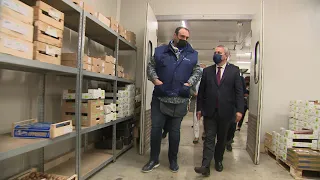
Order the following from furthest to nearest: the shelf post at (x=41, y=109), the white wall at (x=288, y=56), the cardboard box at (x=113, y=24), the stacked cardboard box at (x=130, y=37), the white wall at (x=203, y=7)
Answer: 1. the white wall at (x=203, y=7)
2. the white wall at (x=288, y=56)
3. the stacked cardboard box at (x=130, y=37)
4. the cardboard box at (x=113, y=24)
5. the shelf post at (x=41, y=109)

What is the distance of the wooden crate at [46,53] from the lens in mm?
1570

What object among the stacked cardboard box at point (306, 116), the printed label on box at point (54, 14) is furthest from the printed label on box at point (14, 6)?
the stacked cardboard box at point (306, 116)

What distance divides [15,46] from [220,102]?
6.43 ft

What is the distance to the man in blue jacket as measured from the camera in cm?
256

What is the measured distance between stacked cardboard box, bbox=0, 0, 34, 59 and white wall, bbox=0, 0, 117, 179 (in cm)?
62

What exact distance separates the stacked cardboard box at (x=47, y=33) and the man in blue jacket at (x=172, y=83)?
113 centimetres

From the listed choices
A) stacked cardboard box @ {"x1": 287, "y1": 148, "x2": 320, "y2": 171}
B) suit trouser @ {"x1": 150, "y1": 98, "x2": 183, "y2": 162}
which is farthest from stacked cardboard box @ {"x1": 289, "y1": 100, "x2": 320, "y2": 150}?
suit trouser @ {"x1": 150, "y1": 98, "x2": 183, "y2": 162}

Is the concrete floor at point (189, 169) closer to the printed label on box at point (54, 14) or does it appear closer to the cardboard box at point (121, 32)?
the printed label on box at point (54, 14)

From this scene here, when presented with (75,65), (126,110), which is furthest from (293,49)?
(75,65)

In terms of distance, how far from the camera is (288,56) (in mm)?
3770

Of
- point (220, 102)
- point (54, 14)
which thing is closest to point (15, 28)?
point (54, 14)

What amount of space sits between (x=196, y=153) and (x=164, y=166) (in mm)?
857

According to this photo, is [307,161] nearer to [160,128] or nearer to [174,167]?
[174,167]

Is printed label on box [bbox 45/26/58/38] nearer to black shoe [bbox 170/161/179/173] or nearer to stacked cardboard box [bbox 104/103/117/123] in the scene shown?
stacked cardboard box [bbox 104/103/117/123]
